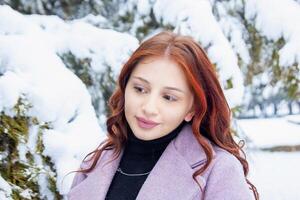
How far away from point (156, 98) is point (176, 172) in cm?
25

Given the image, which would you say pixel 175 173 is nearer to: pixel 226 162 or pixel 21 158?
pixel 226 162

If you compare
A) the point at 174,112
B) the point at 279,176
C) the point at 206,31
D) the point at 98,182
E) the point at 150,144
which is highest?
the point at 206,31

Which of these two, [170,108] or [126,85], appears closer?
[170,108]

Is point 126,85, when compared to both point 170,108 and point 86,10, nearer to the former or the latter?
point 170,108

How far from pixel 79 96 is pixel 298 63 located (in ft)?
4.98

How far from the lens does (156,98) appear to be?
160 cm

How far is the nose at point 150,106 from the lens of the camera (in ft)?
5.25

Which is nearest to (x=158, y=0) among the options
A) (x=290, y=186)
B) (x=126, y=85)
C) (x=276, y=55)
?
(x=276, y=55)

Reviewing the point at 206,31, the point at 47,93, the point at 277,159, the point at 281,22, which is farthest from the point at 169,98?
the point at 277,159

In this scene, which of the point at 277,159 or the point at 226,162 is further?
the point at 277,159

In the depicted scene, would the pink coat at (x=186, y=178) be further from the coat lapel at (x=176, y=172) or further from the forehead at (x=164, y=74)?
the forehead at (x=164, y=74)

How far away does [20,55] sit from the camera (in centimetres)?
236

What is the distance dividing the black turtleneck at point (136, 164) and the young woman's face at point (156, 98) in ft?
0.16

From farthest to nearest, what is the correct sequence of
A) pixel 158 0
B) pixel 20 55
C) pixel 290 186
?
pixel 290 186 → pixel 158 0 → pixel 20 55
